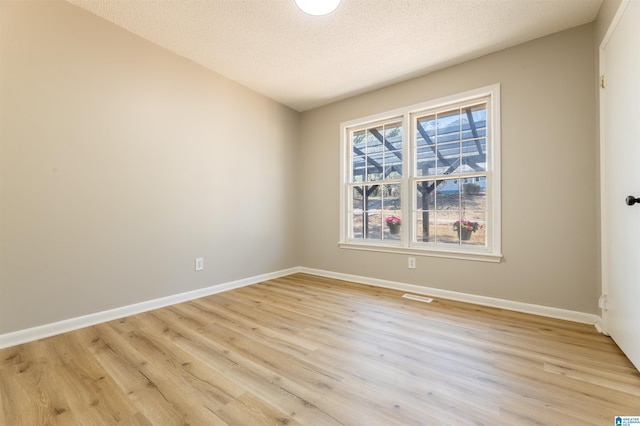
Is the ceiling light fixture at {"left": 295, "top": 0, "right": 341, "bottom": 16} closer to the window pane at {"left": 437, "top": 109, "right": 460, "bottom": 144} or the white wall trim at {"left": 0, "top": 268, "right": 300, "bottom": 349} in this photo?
the window pane at {"left": 437, "top": 109, "right": 460, "bottom": 144}

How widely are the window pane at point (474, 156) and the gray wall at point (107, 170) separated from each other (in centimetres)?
264

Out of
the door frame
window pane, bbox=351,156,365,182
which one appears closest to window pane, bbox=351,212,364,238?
window pane, bbox=351,156,365,182

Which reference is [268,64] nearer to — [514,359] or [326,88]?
[326,88]

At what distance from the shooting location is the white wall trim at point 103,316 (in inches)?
76.5

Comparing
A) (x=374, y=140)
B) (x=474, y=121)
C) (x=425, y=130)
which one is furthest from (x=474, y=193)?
(x=374, y=140)

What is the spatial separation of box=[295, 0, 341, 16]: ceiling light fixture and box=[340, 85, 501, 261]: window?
1584 millimetres

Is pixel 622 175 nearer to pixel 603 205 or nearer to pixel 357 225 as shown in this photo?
pixel 603 205

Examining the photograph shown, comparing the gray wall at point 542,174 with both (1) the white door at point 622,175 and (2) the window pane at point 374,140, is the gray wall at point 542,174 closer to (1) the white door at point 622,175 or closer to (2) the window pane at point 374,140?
(1) the white door at point 622,175

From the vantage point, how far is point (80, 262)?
7.34 ft

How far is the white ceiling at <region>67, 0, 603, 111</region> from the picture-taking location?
217 centimetres

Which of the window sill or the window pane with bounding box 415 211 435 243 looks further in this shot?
the window pane with bounding box 415 211 435 243

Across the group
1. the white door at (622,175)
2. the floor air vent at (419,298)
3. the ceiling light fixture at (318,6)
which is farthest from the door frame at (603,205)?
the ceiling light fixture at (318,6)

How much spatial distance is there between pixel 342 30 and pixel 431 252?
8.05ft

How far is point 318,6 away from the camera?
2.08 metres
